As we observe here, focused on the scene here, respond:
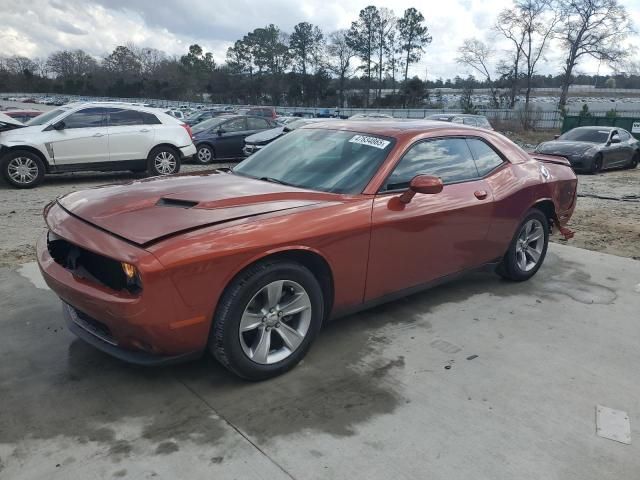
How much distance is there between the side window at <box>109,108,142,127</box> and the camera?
10328 millimetres

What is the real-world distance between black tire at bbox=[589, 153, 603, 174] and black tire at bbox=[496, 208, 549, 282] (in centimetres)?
1090

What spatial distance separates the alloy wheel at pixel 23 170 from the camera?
961cm

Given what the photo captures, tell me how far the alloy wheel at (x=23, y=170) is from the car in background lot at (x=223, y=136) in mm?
5003

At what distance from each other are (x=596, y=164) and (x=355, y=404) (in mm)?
14246

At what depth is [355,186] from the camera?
139 inches

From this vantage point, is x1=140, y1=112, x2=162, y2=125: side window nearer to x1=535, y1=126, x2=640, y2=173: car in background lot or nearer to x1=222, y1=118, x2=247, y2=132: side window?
x1=222, y1=118, x2=247, y2=132: side window

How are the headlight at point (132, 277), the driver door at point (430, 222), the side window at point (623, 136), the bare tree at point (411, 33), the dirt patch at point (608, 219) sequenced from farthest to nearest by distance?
the bare tree at point (411, 33) → the side window at point (623, 136) → the dirt patch at point (608, 219) → the driver door at point (430, 222) → the headlight at point (132, 277)

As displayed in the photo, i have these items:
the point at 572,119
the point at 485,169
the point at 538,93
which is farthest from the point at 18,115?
the point at 538,93

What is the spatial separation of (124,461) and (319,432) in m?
0.94

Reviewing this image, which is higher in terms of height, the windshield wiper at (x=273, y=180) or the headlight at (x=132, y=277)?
the windshield wiper at (x=273, y=180)

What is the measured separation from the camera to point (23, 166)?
31.7ft

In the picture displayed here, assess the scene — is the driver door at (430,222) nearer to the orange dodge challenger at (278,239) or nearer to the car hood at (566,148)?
the orange dodge challenger at (278,239)

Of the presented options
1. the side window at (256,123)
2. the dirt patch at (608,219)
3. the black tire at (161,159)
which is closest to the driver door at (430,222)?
the dirt patch at (608,219)

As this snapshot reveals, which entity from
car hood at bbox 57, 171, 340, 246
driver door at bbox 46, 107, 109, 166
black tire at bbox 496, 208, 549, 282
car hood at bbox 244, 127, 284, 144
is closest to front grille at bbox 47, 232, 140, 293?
car hood at bbox 57, 171, 340, 246
